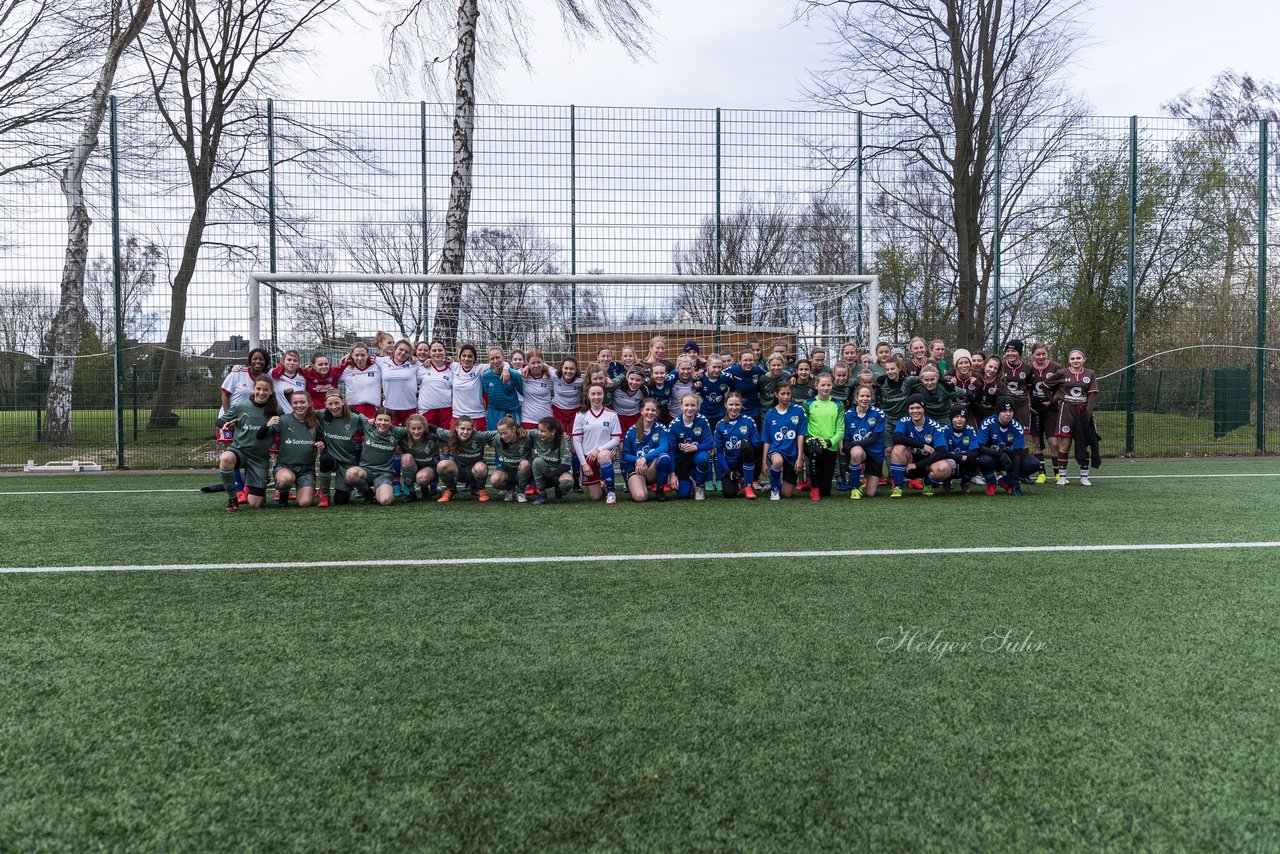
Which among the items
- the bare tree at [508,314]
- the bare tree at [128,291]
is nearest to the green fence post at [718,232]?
the bare tree at [508,314]

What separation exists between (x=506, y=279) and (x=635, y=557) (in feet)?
17.9

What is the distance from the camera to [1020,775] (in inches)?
86.4

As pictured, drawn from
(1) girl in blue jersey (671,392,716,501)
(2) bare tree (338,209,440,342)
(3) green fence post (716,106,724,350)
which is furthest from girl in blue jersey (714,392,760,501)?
(2) bare tree (338,209,440,342)

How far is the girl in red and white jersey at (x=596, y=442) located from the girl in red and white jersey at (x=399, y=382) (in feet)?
6.06

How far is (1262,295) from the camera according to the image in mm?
12633

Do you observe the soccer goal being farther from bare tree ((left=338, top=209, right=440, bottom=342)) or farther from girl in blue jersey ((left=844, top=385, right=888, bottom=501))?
girl in blue jersey ((left=844, top=385, right=888, bottom=501))

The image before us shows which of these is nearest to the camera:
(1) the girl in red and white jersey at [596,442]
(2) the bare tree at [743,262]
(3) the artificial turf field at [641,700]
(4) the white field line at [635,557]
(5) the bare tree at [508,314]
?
(3) the artificial turf field at [641,700]

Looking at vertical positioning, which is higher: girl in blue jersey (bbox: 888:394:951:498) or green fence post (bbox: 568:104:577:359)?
green fence post (bbox: 568:104:577:359)

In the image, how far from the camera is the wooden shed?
1046 cm

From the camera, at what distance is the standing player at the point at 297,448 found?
7.53 m

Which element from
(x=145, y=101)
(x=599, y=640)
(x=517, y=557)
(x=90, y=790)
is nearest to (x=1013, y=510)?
(x=517, y=557)

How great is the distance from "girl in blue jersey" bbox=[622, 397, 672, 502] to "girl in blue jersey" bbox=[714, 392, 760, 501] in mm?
593

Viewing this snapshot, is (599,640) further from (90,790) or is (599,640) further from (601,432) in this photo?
(601,432)

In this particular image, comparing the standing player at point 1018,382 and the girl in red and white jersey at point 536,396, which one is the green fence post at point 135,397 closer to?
the girl in red and white jersey at point 536,396
